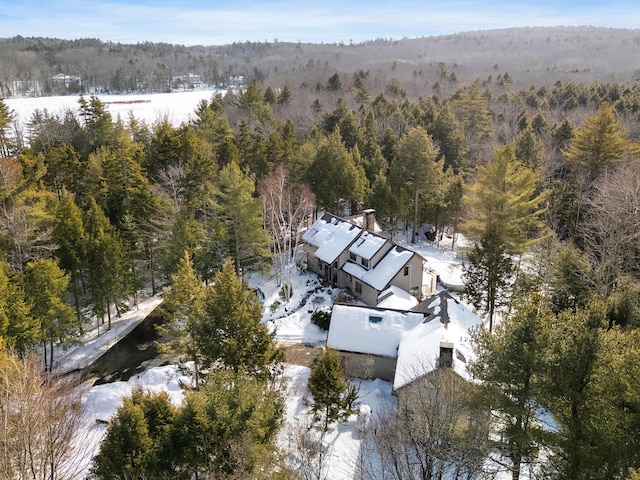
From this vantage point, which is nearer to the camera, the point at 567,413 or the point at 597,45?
the point at 567,413

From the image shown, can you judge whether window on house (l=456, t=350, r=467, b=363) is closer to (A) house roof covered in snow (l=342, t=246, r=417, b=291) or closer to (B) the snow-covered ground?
(B) the snow-covered ground

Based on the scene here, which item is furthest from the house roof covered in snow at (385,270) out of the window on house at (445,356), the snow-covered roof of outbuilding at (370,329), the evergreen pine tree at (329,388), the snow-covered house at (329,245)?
the evergreen pine tree at (329,388)

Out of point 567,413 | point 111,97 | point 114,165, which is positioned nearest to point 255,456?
point 567,413

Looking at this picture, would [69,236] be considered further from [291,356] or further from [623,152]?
[623,152]

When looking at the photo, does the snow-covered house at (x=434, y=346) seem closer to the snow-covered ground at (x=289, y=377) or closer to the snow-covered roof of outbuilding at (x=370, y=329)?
the snow-covered roof of outbuilding at (x=370, y=329)

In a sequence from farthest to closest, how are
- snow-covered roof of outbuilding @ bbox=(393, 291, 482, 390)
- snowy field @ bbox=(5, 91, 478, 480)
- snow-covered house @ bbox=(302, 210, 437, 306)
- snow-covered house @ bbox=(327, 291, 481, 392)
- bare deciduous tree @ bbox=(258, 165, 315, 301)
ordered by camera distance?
bare deciduous tree @ bbox=(258, 165, 315, 301), snow-covered house @ bbox=(302, 210, 437, 306), snow-covered house @ bbox=(327, 291, 481, 392), snow-covered roof of outbuilding @ bbox=(393, 291, 482, 390), snowy field @ bbox=(5, 91, 478, 480)

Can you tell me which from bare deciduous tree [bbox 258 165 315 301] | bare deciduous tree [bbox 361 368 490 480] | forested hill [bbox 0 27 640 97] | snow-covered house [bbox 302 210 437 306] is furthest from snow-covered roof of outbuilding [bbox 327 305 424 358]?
forested hill [bbox 0 27 640 97]
